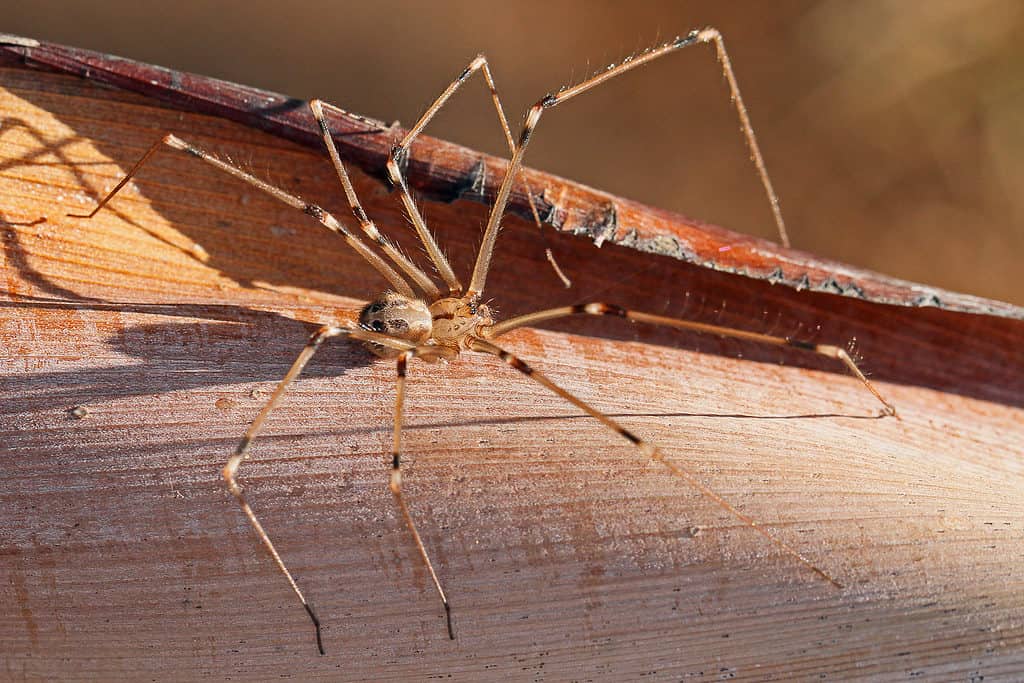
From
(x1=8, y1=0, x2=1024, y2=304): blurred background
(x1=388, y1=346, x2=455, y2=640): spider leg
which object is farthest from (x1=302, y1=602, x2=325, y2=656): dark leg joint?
(x1=8, y1=0, x2=1024, y2=304): blurred background

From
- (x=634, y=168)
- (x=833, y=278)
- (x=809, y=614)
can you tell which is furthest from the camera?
(x=634, y=168)

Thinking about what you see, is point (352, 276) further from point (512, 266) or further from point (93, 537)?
point (93, 537)

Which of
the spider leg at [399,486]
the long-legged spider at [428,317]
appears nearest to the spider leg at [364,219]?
the long-legged spider at [428,317]

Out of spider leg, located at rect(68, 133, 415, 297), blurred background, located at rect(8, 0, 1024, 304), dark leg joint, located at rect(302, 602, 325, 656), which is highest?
blurred background, located at rect(8, 0, 1024, 304)

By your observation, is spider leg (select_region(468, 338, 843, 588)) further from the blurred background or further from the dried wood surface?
the blurred background

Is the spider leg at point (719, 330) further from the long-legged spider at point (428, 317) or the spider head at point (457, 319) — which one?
the spider head at point (457, 319)

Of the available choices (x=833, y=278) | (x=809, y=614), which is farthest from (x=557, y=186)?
(x=809, y=614)
